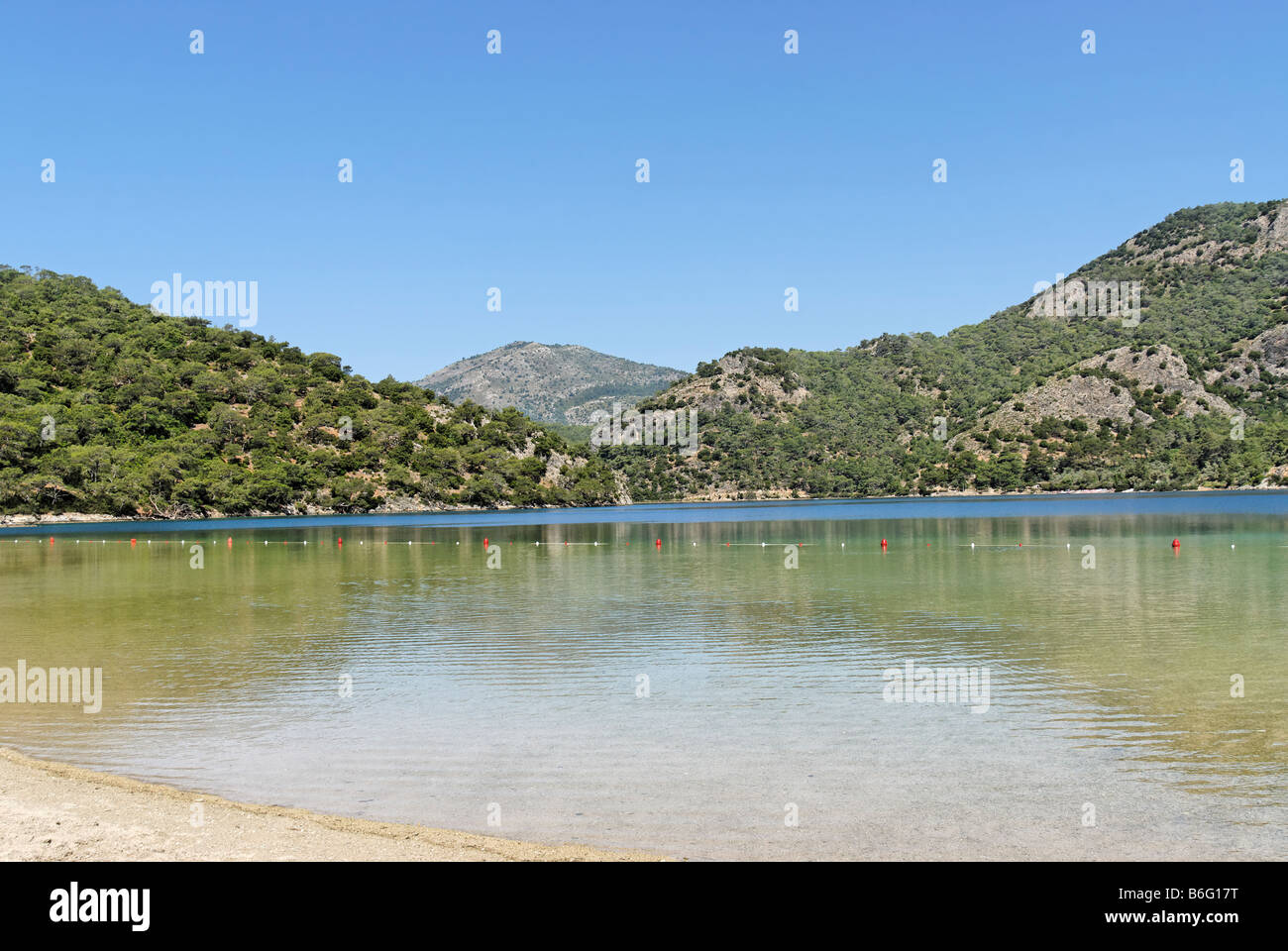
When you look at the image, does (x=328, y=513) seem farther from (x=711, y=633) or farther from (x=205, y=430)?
(x=711, y=633)

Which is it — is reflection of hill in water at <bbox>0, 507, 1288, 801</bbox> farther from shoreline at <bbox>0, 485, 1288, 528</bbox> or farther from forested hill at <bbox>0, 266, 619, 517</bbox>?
forested hill at <bbox>0, 266, 619, 517</bbox>

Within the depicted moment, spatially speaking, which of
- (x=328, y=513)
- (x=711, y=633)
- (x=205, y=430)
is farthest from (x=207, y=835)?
(x=205, y=430)

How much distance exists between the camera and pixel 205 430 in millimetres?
154375

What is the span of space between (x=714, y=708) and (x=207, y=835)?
8.65 meters

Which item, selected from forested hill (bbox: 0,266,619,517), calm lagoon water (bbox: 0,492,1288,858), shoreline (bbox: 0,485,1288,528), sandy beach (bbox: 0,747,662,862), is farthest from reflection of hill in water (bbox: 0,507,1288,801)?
forested hill (bbox: 0,266,619,517)

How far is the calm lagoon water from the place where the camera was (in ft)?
34.1

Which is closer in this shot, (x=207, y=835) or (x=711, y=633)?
(x=207, y=835)

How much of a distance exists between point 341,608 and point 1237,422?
20774 centimetres

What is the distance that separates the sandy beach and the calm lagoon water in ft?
1.85

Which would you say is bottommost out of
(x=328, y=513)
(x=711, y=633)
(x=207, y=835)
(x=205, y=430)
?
(x=711, y=633)

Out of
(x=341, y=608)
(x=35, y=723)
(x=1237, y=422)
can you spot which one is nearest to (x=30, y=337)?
(x=341, y=608)

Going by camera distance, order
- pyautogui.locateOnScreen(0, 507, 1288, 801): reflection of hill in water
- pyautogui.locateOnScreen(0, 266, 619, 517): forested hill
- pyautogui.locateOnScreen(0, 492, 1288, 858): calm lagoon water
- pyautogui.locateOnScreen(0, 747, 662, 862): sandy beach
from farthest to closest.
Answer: pyautogui.locateOnScreen(0, 266, 619, 517): forested hill
pyautogui.locateOnScreen(0, 507, 1288, 801): reflection of hill in water
pyautogui.locateOnScreen(0, 492, 1288, 858): calm lagoon water
pyautogui.locateOnScreen(0, 747, 662, 862): sandy beach

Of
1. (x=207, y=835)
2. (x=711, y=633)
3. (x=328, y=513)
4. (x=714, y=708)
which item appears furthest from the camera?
(x=328, y=513)
